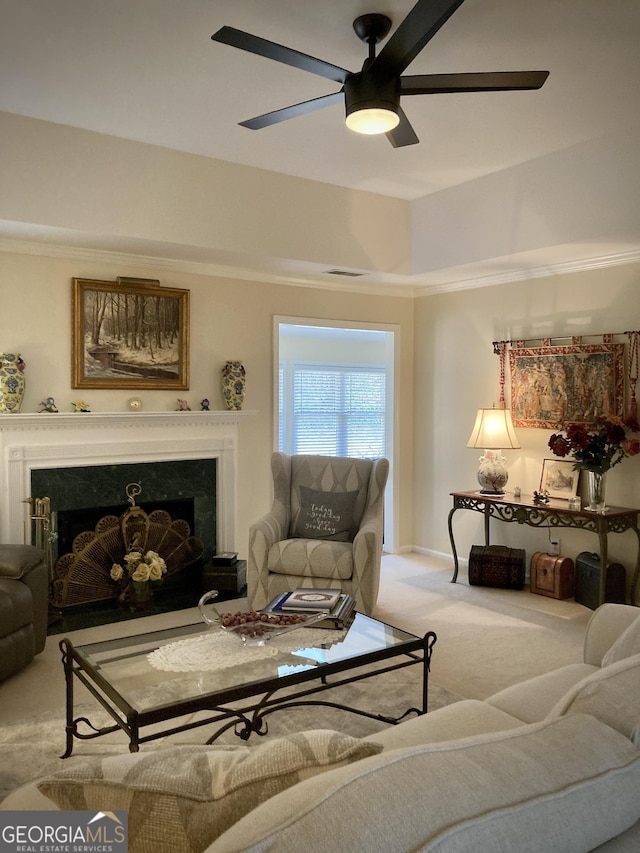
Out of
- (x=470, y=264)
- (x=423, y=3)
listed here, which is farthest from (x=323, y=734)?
(x=470, y=264)

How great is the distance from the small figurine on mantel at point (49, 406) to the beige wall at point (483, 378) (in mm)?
3190

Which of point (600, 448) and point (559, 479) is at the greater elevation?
point (600, 448)

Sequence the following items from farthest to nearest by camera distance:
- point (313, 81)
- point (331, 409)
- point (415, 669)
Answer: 1. point (331, 409)
2. point (415, 669)
3. point (313, 81)

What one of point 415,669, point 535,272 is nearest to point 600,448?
point 535,272

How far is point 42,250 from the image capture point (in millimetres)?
4316

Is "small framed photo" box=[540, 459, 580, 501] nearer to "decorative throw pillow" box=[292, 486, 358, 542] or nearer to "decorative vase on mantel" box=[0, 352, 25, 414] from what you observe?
"decorative throw pillow" box=[292, 486, 358, 542]

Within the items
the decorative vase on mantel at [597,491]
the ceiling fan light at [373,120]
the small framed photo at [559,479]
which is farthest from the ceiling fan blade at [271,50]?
the small framed photo at [559,479]

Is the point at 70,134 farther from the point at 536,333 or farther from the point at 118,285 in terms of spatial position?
the point at 536,333

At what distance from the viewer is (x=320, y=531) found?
4.32 metres

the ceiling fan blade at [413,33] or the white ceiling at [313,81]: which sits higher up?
the white ceiling at [313,81]

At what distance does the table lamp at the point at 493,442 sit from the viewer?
508 cm

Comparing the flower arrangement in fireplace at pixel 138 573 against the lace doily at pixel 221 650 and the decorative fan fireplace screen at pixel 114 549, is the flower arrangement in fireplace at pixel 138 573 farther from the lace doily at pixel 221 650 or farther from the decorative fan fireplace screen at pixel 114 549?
the lace doily at pixel 221 650

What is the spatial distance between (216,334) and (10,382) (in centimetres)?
153

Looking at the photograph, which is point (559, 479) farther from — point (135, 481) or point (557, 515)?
point (135, 481)
